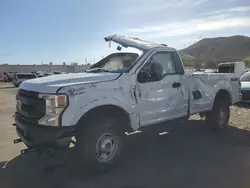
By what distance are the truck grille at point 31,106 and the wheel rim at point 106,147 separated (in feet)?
3.51

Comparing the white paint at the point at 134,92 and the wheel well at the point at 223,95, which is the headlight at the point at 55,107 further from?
the wheel well at the point at 223,95

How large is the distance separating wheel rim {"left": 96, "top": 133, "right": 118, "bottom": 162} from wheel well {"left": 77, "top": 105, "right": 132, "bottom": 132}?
34cm

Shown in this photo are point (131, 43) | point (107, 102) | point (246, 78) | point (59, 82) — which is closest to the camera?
point (59, 82)

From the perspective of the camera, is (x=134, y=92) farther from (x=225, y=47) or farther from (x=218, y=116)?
(x=225, y=47)

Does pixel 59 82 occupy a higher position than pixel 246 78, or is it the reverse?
pixel 59 82

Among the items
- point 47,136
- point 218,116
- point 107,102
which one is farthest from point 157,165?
point 218,116

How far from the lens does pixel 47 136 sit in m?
4.53

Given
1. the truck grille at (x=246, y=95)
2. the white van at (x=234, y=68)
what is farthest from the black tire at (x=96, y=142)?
the truck grille at (x=246, y=95)

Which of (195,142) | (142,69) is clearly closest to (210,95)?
(195,142)

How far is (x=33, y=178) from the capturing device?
16.3 ft

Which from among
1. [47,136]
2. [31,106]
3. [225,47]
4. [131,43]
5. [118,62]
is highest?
[225,47]

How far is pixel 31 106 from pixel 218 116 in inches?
201

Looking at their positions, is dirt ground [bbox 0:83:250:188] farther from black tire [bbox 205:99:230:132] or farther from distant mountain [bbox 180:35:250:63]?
distant mountain [bbox 180:35:250:63]

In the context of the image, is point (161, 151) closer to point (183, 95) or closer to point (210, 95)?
point (183, 95)
